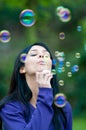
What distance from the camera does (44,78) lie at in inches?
171

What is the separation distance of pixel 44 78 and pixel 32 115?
221 millimetres

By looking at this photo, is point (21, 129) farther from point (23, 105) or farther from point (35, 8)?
point (35, 8)

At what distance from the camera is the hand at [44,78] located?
4.35m

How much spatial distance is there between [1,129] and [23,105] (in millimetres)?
266

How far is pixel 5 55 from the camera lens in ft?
44.4

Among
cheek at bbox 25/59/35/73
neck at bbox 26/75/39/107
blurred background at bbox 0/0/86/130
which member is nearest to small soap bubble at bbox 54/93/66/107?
neck at bbox 26/75/39/107

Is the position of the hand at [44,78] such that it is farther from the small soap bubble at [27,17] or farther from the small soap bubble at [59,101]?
the small soap bubble at [27,17]

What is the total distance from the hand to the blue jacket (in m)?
0.03

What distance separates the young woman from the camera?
436 cm

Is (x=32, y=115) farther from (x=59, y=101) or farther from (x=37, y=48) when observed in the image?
(x=37, y=48)

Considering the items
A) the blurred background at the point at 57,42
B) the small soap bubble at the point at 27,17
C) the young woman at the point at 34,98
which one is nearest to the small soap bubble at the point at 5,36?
the small soap bubble at the point at 27,17

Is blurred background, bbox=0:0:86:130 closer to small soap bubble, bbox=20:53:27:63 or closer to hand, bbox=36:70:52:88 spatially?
small soap bubble, bbox=20:53:27:63

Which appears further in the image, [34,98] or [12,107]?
[34,98]

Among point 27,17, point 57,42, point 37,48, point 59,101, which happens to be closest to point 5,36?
point 27,17
